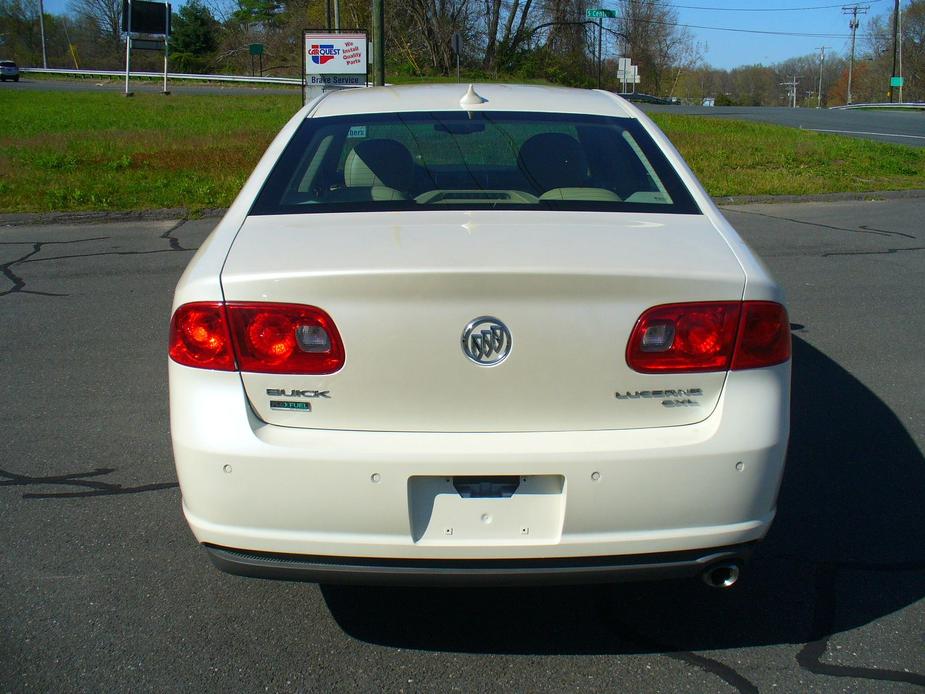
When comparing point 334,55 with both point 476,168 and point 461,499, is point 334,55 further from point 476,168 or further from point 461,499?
point 461,499

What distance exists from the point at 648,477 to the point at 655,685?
68 centimetres

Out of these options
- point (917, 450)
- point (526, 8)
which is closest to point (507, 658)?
point (917, 450)

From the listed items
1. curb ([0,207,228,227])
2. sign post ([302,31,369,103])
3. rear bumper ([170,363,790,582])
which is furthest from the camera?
sign post ([302,31,369,103])

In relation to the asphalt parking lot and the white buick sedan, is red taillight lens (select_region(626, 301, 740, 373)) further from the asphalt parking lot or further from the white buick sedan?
the asphalt parking lot

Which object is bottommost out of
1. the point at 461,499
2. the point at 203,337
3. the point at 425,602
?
the point at 425,602

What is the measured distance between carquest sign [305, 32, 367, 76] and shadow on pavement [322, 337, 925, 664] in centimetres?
1443

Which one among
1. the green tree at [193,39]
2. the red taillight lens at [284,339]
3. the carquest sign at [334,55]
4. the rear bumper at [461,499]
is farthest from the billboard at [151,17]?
the green tree at [193,39]

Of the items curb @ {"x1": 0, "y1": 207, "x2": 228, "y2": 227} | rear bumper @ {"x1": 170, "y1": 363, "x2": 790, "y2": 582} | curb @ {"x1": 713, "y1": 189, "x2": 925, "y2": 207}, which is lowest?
rear bumper @ {"x1": 170, "y1": 363, "x2": 790, "y2": 582}

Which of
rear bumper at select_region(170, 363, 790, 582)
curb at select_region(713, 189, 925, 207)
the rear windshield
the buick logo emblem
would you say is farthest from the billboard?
the buick logo emblem

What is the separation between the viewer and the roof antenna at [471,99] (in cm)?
374

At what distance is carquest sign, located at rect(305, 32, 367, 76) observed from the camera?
55.3 feet

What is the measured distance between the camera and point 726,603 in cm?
324

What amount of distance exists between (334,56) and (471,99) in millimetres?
13968

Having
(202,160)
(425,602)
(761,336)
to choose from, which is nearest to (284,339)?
(425,602)
